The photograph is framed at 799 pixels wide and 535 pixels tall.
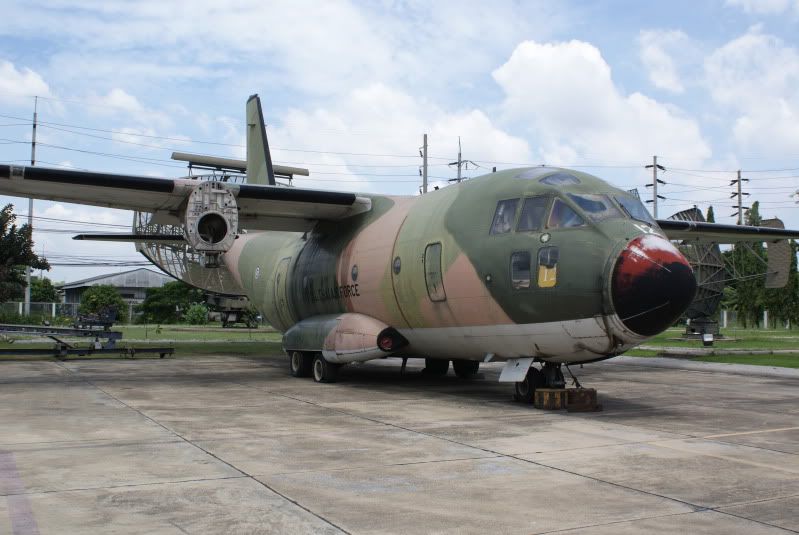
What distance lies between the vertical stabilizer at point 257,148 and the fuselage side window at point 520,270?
39.1ft

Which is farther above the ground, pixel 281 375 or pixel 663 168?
pixel 663 168

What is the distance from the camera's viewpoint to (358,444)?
8234mm

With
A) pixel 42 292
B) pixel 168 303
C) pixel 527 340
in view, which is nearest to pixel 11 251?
pixel 527 340

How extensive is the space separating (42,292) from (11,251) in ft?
205

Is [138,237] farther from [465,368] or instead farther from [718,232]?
[718,232]

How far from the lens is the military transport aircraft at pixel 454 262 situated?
10.3 m

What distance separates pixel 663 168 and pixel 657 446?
170 feet

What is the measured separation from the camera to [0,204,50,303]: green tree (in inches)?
1250

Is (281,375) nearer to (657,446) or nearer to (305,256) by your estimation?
(305,256)

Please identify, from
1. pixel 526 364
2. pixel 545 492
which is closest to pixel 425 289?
pixel 526 364

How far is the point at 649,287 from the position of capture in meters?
9.89

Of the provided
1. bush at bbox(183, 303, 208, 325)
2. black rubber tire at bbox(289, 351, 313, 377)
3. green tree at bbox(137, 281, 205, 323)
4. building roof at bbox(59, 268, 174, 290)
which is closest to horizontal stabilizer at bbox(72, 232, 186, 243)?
black rubber tire at bbox(289, 351, 313, 377)

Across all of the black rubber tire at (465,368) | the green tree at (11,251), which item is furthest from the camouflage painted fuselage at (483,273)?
the green tree at (11,251)

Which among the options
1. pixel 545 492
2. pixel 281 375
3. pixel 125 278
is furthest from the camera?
pixel 125 278
